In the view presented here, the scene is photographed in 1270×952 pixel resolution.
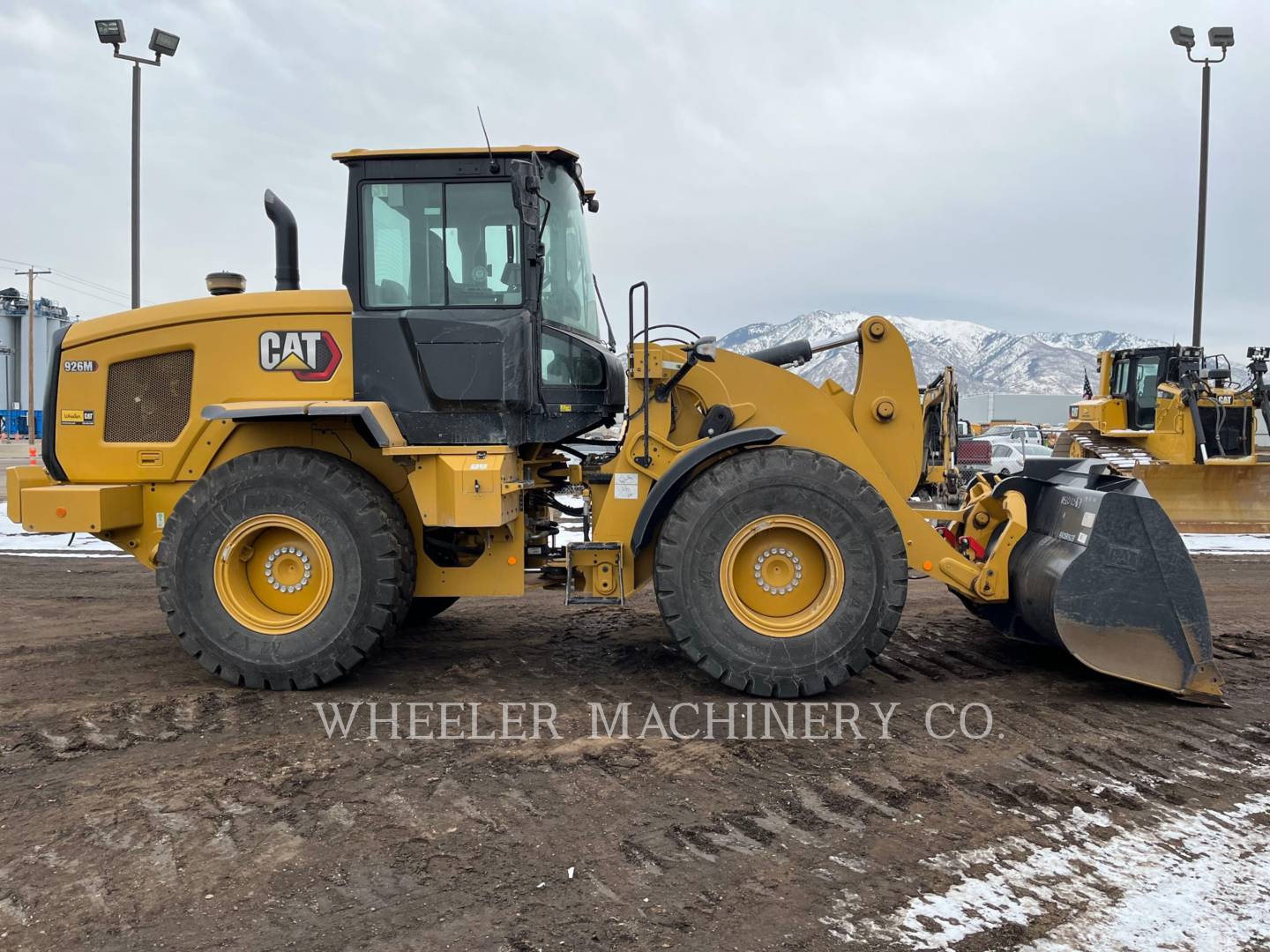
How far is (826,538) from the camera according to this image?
194 inches

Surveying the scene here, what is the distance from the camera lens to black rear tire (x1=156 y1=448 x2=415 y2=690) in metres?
5.03

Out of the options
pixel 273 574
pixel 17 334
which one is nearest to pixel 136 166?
pixel 273 574

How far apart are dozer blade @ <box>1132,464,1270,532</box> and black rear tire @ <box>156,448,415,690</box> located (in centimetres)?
1192

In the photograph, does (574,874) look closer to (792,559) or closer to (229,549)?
(792,559)

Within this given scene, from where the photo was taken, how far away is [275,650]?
5102 mm

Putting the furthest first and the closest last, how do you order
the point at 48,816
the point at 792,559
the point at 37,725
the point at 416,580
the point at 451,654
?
the point at 451,654
the point at 416,580
the point at 792,559
the point at 37,725
the point at 48,816

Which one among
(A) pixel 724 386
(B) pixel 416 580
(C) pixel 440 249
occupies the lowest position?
(B) pixel 416 580

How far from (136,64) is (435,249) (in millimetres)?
12623

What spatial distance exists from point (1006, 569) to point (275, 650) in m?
4.14

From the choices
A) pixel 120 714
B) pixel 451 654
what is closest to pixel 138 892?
pixel 120 714

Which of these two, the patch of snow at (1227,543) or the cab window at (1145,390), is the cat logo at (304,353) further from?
the cab window at (1145,390)

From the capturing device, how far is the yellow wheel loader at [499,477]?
16.0ft

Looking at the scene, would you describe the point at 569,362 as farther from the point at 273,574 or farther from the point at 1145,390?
the point at 1145,390
